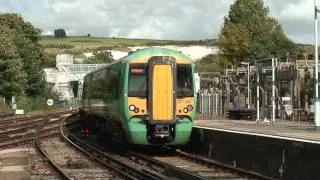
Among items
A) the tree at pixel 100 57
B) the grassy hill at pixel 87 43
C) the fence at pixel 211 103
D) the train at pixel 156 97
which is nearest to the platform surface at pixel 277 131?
the train at pixel 156 97

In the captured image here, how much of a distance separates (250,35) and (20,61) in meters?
29.1

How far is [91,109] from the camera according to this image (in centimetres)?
3114

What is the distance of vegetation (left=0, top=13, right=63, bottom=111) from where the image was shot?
191 ft

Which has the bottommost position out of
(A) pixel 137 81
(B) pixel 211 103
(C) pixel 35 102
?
(B) pixel 211 103

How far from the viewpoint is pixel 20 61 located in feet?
202

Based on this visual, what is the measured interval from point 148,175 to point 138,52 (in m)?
6.36

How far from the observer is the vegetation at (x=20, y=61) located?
58.2 meters

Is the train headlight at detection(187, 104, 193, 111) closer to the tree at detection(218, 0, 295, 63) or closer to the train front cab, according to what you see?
the train front cab

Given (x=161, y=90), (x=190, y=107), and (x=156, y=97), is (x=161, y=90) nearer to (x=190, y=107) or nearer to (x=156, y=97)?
(x=156, y=97)

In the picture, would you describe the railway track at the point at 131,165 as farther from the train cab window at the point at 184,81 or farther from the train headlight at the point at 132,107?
the train cab window at the point at 184,81

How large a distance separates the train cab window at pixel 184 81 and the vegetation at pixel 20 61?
39.5m

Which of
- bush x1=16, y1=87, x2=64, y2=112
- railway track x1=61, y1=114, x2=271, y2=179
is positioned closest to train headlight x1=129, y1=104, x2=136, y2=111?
railway track x1=61, y1=114, x2=271, y2=179

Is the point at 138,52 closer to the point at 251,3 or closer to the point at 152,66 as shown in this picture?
the point at 152,66

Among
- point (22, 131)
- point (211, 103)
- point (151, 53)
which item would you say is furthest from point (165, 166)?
point (211, 103)
